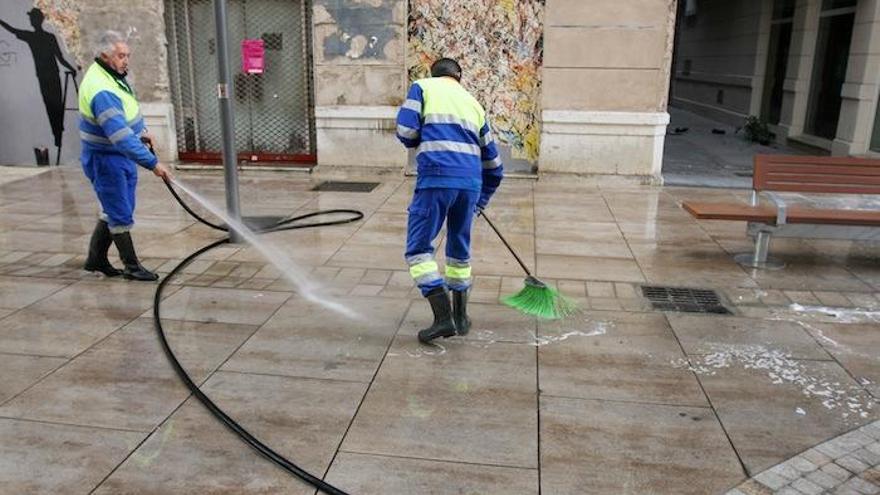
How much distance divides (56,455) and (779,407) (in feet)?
11.6

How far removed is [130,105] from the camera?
5219 mm

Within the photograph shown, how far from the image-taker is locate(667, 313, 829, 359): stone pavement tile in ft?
14.5

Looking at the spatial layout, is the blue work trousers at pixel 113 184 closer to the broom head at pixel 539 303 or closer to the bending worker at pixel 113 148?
the bending worker at pixel 113 148

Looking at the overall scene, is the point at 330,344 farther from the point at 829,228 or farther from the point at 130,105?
the point at 829,228

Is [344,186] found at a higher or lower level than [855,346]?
higher

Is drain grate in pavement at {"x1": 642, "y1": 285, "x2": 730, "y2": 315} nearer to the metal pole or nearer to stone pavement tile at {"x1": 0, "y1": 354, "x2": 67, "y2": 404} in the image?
the metal pole

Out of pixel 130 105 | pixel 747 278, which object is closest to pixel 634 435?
pixel 747 278

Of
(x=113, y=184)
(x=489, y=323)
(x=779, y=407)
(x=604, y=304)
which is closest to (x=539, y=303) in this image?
(x=489, y=323)

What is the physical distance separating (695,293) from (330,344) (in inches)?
111

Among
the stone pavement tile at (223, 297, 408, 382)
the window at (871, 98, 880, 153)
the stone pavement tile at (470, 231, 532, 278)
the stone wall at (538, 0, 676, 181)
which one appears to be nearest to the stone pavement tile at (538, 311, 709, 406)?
the stone pavement tile at (223, 297, 408, 382)

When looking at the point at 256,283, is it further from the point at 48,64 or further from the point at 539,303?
the point at 48,64

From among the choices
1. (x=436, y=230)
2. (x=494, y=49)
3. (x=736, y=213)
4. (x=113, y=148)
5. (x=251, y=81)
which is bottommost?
(x=736, y=213)

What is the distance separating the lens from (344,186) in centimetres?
946

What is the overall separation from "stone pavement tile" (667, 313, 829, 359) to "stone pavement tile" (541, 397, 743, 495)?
93 cm
